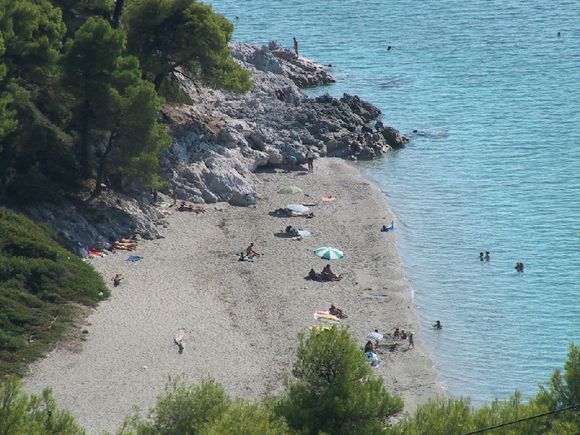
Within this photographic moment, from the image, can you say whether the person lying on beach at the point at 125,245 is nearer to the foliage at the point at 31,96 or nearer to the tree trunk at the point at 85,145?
the foliage at the point at 31,96

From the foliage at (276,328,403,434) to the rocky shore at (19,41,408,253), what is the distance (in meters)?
18.9

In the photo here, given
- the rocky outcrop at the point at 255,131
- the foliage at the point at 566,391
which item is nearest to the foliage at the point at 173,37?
the rocky outcrop at the point at 255,131

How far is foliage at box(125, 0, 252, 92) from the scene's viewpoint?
185ft

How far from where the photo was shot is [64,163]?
5094cm

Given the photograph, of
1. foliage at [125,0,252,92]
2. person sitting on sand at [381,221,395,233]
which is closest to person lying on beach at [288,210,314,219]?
person sitting on sand at [381,221,395,233]

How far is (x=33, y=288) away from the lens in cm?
4291

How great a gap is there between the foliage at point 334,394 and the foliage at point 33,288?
11826 millimetres

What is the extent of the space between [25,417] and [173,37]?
3117 centimetres

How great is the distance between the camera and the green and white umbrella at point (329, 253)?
168 feet

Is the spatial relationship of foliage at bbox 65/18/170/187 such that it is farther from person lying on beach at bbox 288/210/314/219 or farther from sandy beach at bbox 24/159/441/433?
person lying on beach at bbox 288/210/314/219

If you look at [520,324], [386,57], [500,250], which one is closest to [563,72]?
[386,57]

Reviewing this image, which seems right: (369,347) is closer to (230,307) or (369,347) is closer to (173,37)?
(230,307)

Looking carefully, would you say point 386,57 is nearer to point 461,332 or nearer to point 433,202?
point 433,202

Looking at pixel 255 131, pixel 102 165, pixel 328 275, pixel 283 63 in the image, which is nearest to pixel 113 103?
pixel 102 165
